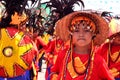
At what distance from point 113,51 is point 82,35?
68.0 inches

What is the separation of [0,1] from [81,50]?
4.79 ft

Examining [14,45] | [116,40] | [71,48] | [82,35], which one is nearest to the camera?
[82,35]

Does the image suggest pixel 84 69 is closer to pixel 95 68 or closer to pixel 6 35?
pixel 95 68

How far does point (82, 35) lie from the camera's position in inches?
207

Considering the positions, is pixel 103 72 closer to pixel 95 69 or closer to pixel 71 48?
pixel 95 69

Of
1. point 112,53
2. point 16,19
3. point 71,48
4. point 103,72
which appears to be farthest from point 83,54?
point 112,53

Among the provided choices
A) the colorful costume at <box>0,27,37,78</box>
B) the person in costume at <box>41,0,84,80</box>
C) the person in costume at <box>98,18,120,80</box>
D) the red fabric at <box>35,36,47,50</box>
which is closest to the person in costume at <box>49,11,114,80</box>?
the colorful costume at <box>0,27,37,78</box>

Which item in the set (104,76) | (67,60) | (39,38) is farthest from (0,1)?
(39,38)

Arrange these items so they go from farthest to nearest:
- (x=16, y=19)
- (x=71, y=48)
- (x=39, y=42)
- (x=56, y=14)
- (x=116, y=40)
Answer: (x=39, y=42) < (x=56, y=14) < (x=116, y=40) < (x=16, y=19) < (x=71, y=48)

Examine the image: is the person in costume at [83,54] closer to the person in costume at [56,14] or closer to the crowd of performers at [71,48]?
the crowd of performers at [71,48]

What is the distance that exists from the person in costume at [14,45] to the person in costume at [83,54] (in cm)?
78

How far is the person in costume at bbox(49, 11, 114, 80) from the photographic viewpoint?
5.16 meters

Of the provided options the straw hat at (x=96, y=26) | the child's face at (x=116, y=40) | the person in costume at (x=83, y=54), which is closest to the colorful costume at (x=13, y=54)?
the straw hat at (x=96, y=26)

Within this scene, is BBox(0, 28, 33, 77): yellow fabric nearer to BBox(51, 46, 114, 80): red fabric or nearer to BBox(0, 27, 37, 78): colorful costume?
BBox(0, 27, 37, 78): colorful costume
